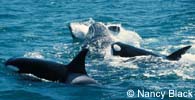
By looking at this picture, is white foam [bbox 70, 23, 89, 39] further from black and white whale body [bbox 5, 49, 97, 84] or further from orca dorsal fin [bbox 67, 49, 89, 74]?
orca dorsal fin [bbox 67, 49, 89, 74]

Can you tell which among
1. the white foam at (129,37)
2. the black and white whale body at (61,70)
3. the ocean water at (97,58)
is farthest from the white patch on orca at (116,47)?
the black and white whale body at (61,70)

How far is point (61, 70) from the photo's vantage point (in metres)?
14.6

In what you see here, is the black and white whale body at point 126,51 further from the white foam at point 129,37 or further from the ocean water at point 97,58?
the white foam at point 129,37

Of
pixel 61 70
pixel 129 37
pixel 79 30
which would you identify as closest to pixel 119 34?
pixel 129 37

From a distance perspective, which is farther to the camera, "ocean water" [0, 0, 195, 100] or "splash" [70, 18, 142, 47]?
"splash" [70, 18, 142, 47]

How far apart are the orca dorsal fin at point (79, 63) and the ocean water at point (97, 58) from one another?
1.96 ft

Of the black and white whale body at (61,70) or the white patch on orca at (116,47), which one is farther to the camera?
the white patch on orca at (116,47)

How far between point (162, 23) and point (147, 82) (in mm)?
12514

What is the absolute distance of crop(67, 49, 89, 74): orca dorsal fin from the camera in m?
14.3

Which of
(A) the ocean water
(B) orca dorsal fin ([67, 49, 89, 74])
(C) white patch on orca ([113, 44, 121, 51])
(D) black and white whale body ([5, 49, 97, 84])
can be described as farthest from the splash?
(B) orca dorsal fin ([67, 49, 89, 74])

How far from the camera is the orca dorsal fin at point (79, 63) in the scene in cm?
1432

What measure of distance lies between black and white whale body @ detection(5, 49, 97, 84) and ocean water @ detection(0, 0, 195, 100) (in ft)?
0.79

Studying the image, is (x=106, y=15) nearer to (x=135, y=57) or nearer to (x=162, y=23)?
(x=162, y=23)

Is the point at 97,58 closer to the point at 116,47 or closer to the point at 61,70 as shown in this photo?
the point at 116,47
